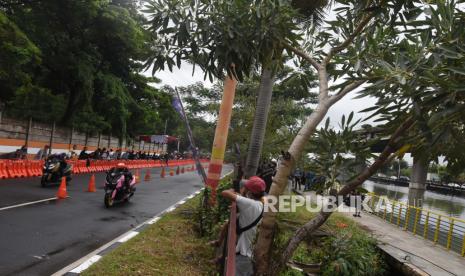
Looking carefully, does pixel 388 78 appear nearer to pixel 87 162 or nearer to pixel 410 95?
pixel 410 95

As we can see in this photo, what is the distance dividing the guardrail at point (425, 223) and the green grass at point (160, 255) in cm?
700

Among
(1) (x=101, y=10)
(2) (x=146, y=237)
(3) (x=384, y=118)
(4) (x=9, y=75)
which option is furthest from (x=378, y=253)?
(1) (x=101, y=10)

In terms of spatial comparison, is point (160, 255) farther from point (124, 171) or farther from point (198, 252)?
point (124, 171)

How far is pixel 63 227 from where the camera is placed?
9023 mm

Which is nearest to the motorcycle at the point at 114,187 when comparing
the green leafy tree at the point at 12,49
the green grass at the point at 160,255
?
the green grass at the point at 160,255

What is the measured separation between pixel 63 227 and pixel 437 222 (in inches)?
386

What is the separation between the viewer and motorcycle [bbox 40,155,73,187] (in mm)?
15192

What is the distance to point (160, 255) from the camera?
721cm

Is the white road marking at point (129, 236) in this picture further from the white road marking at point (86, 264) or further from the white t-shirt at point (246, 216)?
the white t-shirt at point (246, 216)

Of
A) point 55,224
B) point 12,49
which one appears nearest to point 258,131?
point 55,224

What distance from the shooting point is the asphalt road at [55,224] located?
656 cm

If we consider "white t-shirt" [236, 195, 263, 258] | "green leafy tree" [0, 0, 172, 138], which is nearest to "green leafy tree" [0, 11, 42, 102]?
"green leafy tree" [0, 0, 172, 138]

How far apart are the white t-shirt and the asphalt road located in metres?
2.96

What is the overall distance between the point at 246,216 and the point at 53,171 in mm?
12407
